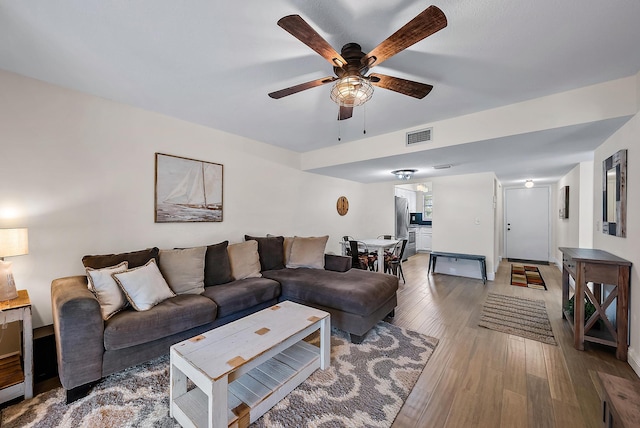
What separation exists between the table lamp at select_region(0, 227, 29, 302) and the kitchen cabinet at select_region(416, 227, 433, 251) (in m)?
8.45

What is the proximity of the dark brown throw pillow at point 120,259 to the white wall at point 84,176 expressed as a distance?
0.30 metres

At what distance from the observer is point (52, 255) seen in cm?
228

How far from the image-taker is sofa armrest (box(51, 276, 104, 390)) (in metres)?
1.70

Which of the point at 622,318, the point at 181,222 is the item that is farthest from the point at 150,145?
the point at 622,318

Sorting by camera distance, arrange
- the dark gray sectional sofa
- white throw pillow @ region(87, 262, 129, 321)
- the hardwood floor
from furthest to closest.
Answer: white throw pillow @ region(87, 262, 129, 321), the dark gray sectional sofa, the hardwood floor

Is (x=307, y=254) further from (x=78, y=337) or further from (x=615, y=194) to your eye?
(x=615, y=194)

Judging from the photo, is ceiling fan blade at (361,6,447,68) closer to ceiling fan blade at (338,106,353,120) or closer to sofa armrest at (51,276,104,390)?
ceiling fan blade at (338,106,353,120)

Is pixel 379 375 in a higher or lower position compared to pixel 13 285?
lower

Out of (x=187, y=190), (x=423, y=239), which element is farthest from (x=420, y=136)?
(x=423, y=239)

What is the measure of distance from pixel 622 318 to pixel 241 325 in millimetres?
3332

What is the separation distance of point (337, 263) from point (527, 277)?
431cm

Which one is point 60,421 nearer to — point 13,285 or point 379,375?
point 13,285

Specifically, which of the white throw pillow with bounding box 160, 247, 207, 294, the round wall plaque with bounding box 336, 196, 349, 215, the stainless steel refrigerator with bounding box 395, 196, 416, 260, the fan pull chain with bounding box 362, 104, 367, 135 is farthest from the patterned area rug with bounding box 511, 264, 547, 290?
the white throw pillow with bounding box 160, 247, 207, 294

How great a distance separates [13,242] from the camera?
1849mm
